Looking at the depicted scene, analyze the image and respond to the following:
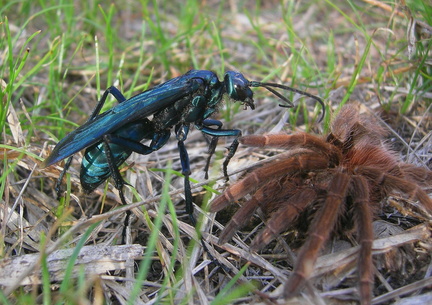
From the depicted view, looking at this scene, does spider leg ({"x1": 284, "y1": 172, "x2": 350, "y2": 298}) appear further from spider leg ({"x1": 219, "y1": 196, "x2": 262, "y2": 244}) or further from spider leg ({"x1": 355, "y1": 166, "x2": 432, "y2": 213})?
spider leg ({"x1": 219, "y1": 196, "x2": 262, "y2": 244})

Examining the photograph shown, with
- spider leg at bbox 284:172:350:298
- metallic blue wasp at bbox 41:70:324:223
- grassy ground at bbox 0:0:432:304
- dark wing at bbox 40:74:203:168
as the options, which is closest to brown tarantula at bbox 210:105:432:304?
spider leg at bbox 284:172:350:298

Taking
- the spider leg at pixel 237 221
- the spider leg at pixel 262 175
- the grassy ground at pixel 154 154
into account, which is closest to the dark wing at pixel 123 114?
the grassy ground at pixel 154 154

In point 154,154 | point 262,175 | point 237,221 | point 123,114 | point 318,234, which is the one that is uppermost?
point 123,114

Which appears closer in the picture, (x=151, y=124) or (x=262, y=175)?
(x=262, y=175)

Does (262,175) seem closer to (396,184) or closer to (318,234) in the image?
(318,234)

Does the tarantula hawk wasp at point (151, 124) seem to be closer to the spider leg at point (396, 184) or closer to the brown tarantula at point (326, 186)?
the brown tarantula at point (326, 186)

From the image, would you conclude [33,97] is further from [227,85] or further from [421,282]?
[421,282]

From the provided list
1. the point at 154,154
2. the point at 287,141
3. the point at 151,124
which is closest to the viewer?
the point at 287,141

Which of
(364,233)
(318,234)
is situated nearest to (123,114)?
(318,234)
